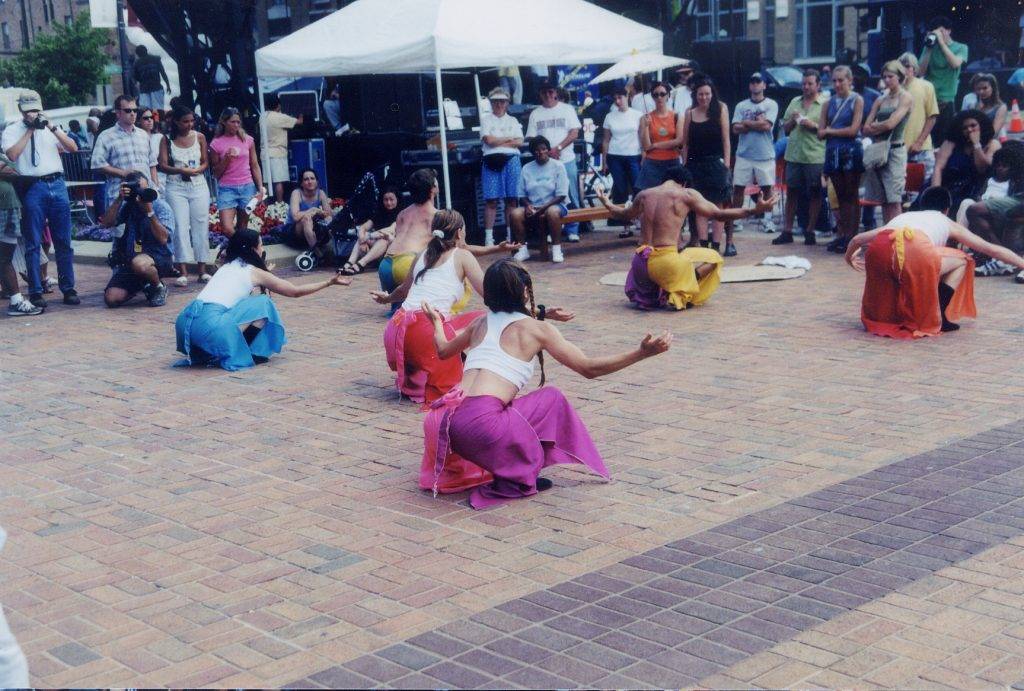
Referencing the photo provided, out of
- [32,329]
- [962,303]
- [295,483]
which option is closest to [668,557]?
[295,483]

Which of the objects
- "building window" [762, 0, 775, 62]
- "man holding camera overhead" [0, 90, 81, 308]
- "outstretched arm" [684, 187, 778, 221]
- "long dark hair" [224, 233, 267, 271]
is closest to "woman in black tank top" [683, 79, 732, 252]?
"outstretched arm" [684, 187, 778, 221]

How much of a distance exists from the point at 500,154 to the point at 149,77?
10.8m

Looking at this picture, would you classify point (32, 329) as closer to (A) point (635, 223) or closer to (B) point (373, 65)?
(B) point (373, 65)

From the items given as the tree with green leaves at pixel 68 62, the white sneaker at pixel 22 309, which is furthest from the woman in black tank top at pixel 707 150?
the tree with green leaves at pixel 68 62

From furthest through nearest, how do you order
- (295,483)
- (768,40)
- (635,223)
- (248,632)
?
(768,40)
(635,223)
(295,483)
(248,632)

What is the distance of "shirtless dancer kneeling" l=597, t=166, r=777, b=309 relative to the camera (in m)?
10.5

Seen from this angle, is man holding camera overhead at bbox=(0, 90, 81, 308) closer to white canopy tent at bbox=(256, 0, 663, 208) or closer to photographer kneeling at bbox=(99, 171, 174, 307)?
photographer kneeling at bbox=(99, 171, 174, 307)

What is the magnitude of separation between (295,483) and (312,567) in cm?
124

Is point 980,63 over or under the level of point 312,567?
over

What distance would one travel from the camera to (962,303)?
934cm

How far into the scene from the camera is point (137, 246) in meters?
12.0

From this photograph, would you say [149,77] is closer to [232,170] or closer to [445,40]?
[232,170]

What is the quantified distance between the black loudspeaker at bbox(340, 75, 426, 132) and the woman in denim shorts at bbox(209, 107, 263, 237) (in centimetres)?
385

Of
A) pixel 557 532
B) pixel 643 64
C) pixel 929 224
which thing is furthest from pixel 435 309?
pixel 643 64
